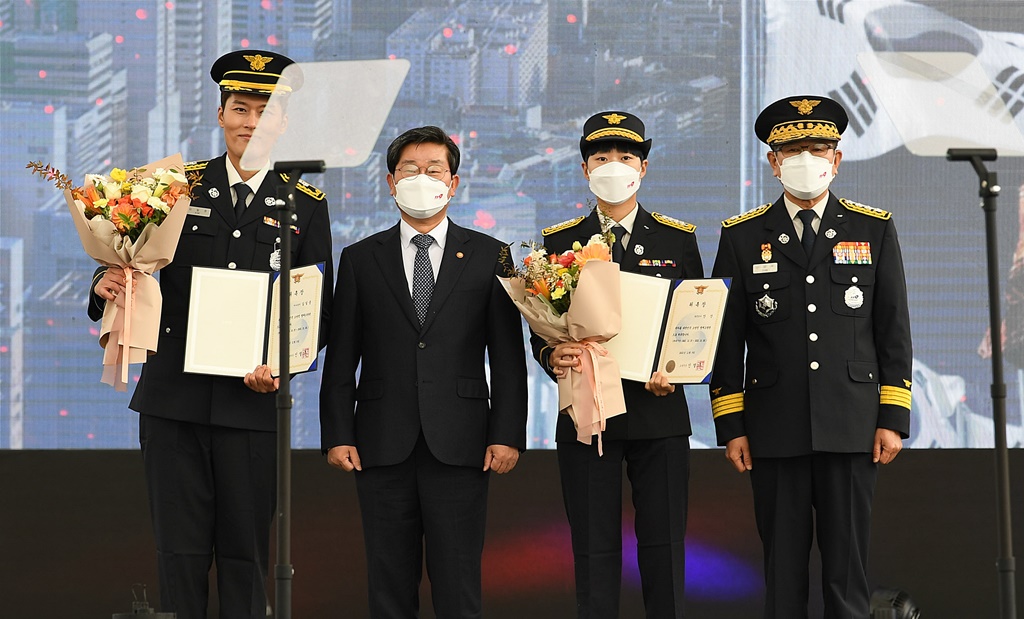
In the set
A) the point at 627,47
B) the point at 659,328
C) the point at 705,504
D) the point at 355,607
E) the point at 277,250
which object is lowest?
the point at 355,607

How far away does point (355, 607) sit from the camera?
4914mm

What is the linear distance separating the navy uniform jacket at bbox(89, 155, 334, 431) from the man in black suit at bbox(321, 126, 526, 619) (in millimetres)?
160

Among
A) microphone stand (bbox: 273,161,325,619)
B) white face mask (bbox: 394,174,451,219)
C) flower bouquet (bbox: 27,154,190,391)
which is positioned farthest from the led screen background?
microphone stand (bbox: 273,161,325,619)

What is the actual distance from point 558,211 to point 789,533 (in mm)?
1829

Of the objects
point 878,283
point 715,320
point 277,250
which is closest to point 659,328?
point 715,320

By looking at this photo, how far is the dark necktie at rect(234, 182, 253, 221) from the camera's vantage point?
380cm

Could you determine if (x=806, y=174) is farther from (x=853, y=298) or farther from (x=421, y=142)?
(x=421, y=142)

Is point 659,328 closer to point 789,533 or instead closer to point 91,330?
point 789,533

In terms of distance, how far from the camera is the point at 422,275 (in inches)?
149

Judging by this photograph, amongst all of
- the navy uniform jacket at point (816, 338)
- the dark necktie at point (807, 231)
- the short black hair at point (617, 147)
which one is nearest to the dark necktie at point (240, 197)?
the short black hair at point (617, 147)

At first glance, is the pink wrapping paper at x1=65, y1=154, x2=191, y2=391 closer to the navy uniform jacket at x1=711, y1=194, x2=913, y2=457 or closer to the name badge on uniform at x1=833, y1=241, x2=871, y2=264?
the navy uniform jacket at x1=711, y1=194, x2=913, y2=457

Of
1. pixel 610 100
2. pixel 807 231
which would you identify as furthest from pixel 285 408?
pixel 610 100

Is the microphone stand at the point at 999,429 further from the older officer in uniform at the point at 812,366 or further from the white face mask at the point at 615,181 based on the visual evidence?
the white face mask at the point at 615,181

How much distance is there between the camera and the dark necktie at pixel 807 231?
3.88 metres
